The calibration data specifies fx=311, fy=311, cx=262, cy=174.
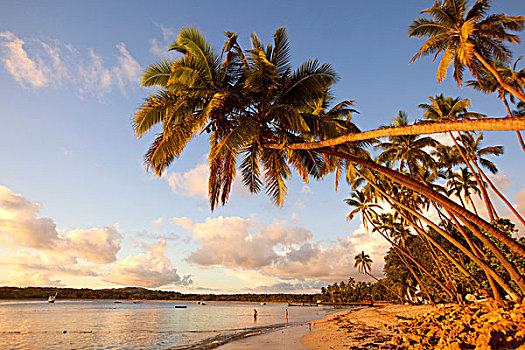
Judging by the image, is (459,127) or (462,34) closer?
(459,127)

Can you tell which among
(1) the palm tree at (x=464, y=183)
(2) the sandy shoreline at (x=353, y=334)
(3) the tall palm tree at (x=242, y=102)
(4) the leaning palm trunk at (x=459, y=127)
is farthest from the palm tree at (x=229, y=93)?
(1) the palm tree at (x=464, y=183)

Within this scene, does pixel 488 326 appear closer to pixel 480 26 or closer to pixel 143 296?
pixel 480 26

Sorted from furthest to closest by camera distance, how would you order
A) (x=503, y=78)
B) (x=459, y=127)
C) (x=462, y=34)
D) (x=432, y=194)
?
(x=503, y=78) < (x=462, y=34) < (x=432, y=194) < (x=459, y=127)

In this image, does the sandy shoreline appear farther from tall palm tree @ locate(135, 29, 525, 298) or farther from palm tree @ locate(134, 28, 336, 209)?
palm tree @ locate(134, 28, 336, 209)

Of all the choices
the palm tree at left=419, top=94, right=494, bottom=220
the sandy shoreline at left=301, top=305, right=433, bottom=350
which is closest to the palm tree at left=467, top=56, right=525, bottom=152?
the palm tree at left=419, top=94, right=494, bottom=220

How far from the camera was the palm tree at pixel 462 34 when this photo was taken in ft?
37.1

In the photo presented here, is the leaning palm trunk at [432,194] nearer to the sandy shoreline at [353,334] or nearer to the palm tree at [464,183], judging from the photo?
the sandy shoreline at [353,334]

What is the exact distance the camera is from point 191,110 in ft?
28.1

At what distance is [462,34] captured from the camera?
10914 millimetres

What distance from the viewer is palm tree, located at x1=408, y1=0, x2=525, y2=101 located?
11.3m

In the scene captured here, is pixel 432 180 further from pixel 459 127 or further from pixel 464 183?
pixel 459 127

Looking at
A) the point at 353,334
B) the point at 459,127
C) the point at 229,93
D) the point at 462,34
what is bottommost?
the point at 353,334

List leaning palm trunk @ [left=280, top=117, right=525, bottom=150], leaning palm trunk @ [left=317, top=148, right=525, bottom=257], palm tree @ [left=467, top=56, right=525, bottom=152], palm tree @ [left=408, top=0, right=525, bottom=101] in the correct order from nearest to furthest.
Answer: leaning palm trunk @ [left=280, top=117, right=525, bottom=150] → leaning palm trunk @ [left=317, top=148, right=525, bottom=257] → palm tree @ [left=408, top=0, right=525, bottom=101] → palm tree @ [left=467, top=56, right=525, bottom=152]

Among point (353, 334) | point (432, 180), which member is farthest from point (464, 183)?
point (353, 334)
